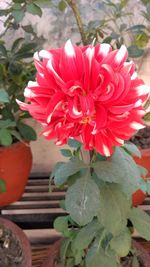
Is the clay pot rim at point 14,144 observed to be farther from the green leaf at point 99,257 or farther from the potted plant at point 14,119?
the green leaf at point 99,257

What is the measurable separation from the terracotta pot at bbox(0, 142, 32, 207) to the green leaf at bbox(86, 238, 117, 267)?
31 centimetres

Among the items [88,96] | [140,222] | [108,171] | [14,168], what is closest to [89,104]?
[88,96]

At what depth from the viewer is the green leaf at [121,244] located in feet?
2.15

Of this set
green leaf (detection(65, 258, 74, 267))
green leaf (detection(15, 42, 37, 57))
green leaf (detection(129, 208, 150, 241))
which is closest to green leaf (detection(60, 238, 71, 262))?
green leaf (detection(65, 258, 74, 267))

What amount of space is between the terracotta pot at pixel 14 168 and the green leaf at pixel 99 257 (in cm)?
31

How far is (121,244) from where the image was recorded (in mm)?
658

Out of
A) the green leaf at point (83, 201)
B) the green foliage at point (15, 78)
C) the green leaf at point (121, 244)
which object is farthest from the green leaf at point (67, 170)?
the green foliage at point (15, 78)

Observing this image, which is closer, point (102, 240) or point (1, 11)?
point (102, 240)

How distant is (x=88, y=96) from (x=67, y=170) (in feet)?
0.53

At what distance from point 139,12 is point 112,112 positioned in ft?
2.04

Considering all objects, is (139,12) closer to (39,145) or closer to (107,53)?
(39,145)

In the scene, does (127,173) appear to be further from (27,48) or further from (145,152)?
(27,48)

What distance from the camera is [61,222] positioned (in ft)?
2.46

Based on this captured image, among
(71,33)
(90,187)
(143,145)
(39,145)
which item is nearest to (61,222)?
(90,187)
